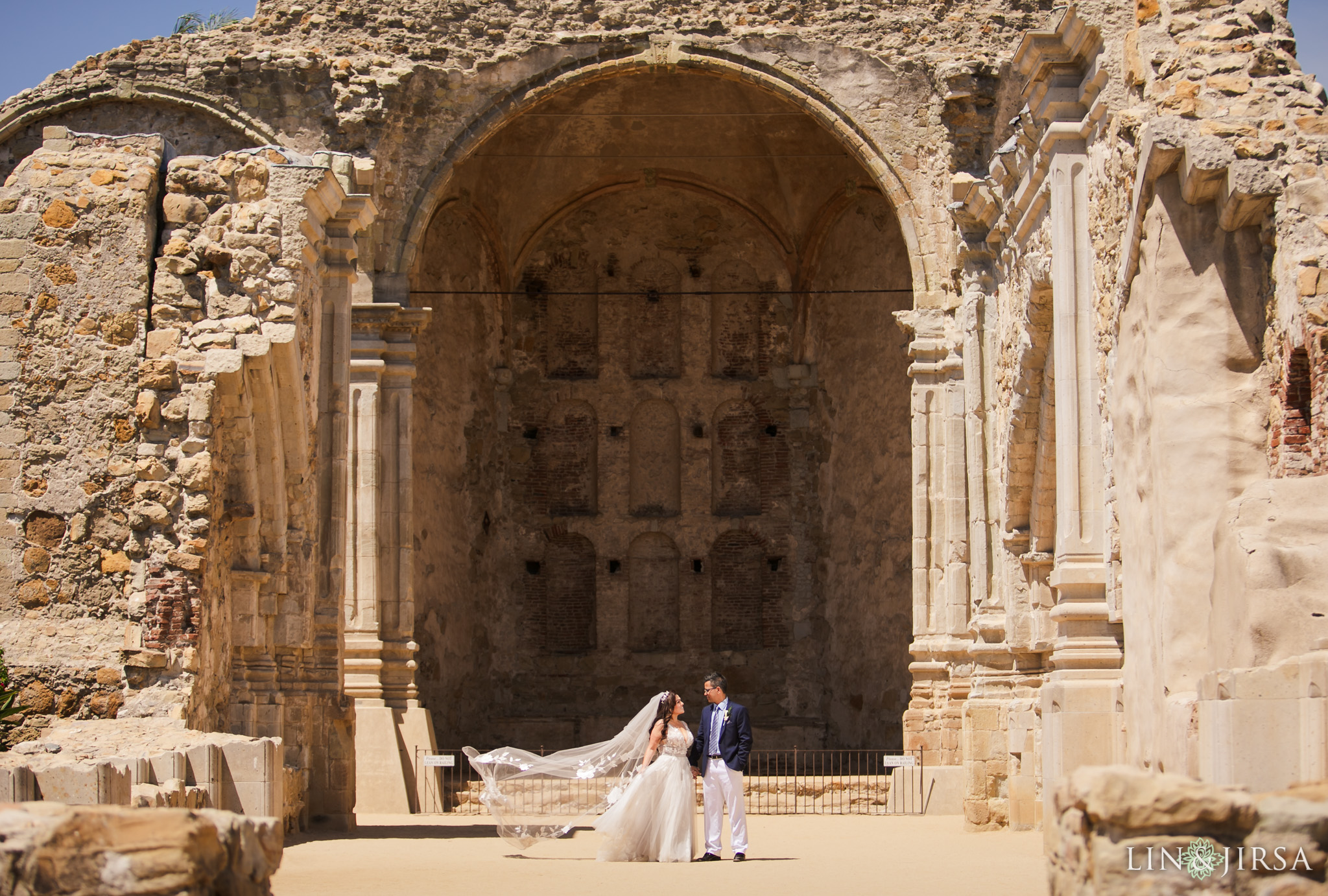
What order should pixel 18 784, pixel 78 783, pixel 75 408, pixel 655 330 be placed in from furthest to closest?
pixel 655 330 → pixel 75 408 → pixel 78 783 → pixel 18 784

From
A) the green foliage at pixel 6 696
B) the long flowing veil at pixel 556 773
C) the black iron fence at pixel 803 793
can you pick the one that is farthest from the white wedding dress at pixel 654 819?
the black iron fence at pixel 803 793

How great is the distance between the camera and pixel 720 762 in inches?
428

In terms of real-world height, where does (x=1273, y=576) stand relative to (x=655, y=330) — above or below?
below

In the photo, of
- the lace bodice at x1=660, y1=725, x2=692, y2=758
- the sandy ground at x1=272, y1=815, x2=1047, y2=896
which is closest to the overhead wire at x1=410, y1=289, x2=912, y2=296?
the sandy ground at x1=272, y1=815, x2=1047, y2=896

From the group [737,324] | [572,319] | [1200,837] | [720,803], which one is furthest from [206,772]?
[737,324]

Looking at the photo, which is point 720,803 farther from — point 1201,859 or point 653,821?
point 1201,859

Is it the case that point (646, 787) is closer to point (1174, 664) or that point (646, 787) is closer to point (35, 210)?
point (1174, 664)

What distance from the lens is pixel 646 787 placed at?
10695 mm

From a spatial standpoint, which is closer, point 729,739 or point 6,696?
point 6,696

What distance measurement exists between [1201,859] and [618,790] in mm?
→ 6944

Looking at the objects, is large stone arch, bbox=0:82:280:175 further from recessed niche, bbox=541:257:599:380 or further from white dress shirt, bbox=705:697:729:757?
white dress shirt, bbox=705:697:729:757

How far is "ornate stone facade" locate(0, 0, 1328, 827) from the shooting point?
7.70m

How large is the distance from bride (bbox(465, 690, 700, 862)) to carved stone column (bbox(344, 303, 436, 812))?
5.73 meters

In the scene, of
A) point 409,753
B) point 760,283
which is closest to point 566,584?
point 760,283
